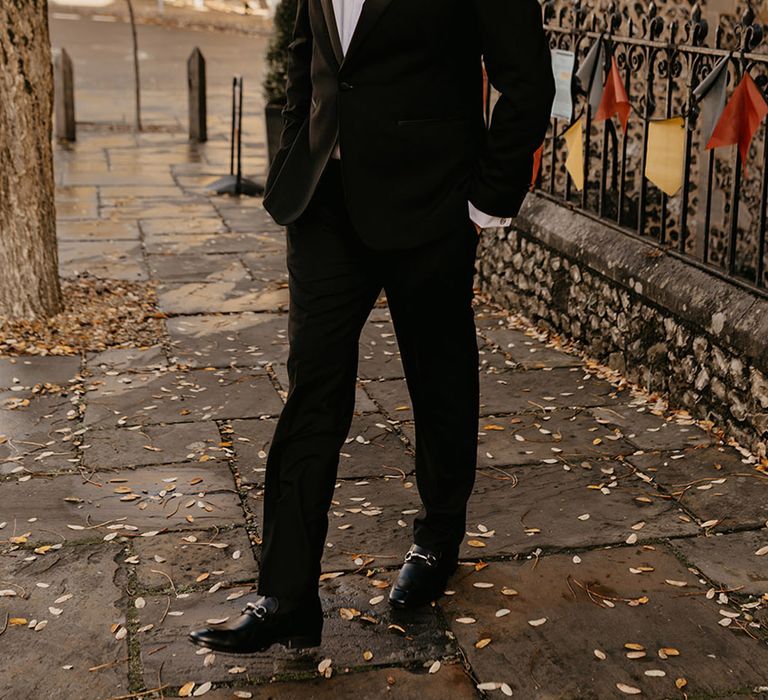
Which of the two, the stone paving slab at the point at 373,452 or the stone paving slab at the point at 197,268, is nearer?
the stone paving slab at the point at 373,452

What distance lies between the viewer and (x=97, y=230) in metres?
8.82

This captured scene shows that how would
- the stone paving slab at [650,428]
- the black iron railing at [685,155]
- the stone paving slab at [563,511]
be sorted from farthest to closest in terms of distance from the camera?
1. the black iron railing at [685,155]
2. the stone paving slab at [650,428]
3. the stone paving slab at [563,511]

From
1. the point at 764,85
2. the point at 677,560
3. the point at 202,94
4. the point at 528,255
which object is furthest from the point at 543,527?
the point at 202,94

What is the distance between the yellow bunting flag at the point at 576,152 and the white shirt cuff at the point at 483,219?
9.75 feet

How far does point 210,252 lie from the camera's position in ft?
27.0

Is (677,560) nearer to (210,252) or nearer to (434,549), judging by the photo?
(434,549)

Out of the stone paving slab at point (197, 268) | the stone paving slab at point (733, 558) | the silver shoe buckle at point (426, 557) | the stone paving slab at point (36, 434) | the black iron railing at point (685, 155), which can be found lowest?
the stone paving slab at point (36, 434)

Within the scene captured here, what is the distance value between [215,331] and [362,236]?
3.48 meters

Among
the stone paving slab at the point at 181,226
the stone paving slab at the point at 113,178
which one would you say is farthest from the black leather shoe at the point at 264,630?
the stone paving slab at the point at 113,178

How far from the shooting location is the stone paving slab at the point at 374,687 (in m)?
2.97

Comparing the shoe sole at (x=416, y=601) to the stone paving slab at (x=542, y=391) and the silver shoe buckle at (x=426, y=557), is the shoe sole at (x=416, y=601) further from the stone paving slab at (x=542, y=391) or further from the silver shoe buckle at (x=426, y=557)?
the stone paving slab at (x=542, y=391)

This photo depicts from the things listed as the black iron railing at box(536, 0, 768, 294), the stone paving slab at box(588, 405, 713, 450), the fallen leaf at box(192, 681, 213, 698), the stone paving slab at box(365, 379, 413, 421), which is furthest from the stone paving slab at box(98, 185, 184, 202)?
the fallen leaf at box(192, 681, 213, 698)

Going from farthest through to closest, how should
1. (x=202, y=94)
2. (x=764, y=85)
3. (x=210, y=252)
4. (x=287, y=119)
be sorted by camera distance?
1. (x=202, y=94)
2. (x=210, y=252)
3. (x=764, y=85)
4. (x=287, y=119)

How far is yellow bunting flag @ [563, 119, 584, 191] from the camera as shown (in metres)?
5.95
